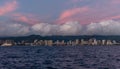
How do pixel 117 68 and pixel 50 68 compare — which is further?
pixel 50 68

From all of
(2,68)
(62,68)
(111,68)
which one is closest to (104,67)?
(111,68)

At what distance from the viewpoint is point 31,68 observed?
85750 mm

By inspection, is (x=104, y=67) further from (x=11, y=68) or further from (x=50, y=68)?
(x=11, y=68)

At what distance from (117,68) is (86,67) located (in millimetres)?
7838

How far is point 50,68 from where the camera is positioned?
86.8 m

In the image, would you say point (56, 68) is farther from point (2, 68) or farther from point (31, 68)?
point (2, 68)

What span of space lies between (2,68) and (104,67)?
23.1 metres

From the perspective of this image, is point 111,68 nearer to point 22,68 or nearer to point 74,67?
point 74,67

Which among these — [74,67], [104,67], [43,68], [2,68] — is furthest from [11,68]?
[104,67]

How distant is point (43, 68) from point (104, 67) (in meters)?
13.9

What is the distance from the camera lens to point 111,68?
81938mm

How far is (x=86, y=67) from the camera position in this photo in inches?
3356

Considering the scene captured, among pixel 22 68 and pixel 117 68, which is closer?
pixel 117 68

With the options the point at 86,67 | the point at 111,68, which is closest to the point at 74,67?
the point at 86,67
